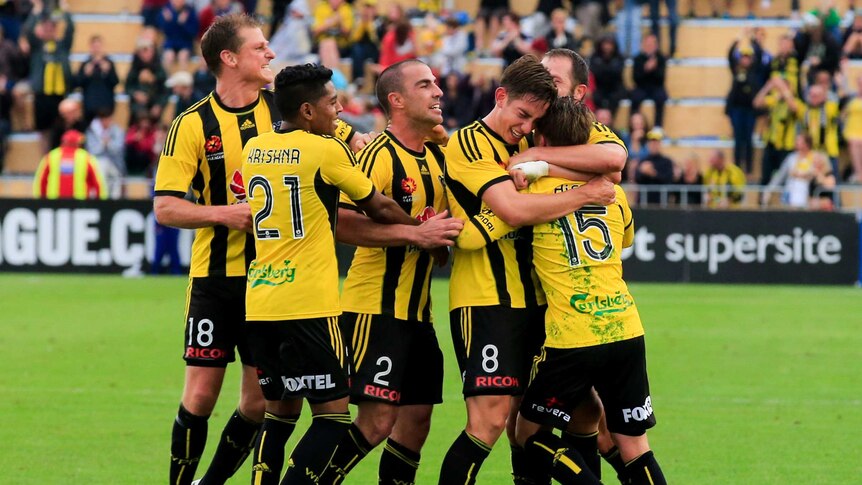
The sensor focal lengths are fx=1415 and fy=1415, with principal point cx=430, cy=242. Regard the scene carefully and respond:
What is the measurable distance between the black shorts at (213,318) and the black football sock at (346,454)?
826 mm

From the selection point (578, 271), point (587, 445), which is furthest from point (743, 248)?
point (578, 271)

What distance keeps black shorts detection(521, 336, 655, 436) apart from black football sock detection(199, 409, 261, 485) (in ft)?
5.82

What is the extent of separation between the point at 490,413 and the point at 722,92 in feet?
69.9

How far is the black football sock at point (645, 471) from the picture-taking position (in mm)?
6797

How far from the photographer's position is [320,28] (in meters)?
25.4

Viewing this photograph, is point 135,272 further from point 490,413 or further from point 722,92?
point 490,413

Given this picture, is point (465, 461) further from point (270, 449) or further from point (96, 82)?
point (96, 82)

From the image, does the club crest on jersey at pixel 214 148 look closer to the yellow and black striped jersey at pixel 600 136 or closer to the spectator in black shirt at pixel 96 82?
the yellow and black striped jersey at pixel 600 136

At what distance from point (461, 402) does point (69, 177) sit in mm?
12082

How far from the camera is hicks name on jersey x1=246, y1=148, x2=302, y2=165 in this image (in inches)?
265

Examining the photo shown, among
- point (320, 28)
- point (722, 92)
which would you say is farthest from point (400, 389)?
point (722, 92)

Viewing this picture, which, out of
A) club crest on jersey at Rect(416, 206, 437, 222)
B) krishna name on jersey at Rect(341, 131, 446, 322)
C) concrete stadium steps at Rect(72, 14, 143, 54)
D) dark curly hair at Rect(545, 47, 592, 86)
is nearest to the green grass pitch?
krishna name on jersey at Rect(341, 131, 446, 322)

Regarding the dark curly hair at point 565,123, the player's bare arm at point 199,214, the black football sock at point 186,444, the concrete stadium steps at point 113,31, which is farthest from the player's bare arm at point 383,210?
the concrete stadium steps at point 113,31

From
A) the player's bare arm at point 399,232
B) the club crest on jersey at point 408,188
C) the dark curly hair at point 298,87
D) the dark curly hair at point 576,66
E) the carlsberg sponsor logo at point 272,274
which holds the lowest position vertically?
the carlsberg sponsor logo at point 272,274
